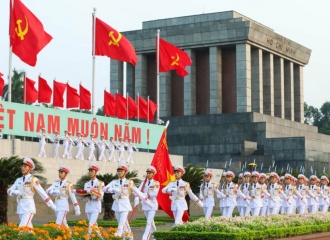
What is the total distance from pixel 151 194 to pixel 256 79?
39.2 metres

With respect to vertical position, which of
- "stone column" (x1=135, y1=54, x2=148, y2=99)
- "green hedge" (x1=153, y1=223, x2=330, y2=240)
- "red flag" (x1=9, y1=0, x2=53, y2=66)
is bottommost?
"green hedge" (x1=153, y1=223, x2=330, y2=240)

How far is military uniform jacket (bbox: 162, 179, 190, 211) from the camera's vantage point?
744 inches

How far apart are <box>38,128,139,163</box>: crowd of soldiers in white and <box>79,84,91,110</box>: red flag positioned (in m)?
2.07

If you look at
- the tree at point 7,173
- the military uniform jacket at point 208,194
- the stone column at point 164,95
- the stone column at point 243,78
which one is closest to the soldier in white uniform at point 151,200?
the military uniform jacket at point 208,194

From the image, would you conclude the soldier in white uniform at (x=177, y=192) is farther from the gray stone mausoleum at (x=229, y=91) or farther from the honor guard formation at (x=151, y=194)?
the gray stone mausoleum at (x=229, y=91)

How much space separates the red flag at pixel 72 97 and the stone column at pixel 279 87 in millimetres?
26645

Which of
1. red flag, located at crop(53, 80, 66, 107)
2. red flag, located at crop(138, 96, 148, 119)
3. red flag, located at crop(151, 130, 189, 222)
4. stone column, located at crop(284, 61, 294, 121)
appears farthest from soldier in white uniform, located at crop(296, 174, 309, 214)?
stone column, located at crop(284, 61, 294, 121)

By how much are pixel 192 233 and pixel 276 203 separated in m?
11.5

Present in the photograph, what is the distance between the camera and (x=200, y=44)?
5531cm

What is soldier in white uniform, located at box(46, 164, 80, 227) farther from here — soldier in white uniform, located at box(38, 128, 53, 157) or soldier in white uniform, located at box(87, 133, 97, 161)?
soldier in white uniform, located at box(87, 133, 97, 161)

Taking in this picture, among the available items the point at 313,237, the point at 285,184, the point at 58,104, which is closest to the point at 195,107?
the point at 58,104

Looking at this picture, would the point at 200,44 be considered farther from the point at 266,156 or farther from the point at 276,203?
the point at 276,203

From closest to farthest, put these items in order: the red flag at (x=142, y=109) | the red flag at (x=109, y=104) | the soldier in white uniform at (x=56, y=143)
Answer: the soldier in white uniform at (x=56, y=143) → the red flag at (x=109, y=104) → the red flag at (x=142, y=109)

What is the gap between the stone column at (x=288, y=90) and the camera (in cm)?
6231
